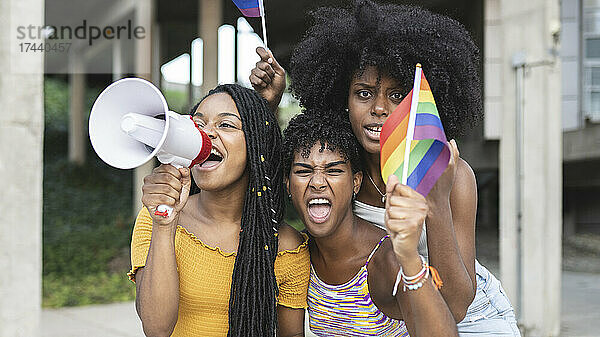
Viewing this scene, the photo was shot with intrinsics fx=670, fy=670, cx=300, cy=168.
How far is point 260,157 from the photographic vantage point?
280cm

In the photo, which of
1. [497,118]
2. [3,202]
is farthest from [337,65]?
[497,118]

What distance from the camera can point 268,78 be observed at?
3139 mm

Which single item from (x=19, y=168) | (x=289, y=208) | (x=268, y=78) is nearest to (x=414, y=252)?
(x=268, y=78)

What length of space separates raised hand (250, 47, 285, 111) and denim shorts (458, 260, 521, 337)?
47.5 inches

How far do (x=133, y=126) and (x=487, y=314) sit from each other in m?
1.88

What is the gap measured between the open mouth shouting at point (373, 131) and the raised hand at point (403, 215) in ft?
2.57

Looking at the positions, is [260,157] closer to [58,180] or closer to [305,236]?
[305,236]

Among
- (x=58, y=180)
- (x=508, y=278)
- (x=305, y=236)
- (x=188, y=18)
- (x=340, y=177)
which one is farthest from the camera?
(x=188, y=18)

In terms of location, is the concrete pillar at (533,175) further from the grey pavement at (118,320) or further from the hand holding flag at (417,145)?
the hand holding flag at (417,145)

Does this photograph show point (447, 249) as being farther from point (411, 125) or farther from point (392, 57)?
point (392, 57)

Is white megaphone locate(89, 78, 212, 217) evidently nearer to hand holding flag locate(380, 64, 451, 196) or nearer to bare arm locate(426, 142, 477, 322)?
hand holding flag locate(380, 64, 451, 196)

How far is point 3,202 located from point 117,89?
2786 mm

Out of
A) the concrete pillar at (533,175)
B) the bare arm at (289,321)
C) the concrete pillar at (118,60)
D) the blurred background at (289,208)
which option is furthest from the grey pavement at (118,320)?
the concrete pillar at (118,60)

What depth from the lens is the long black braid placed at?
8.95 feet
